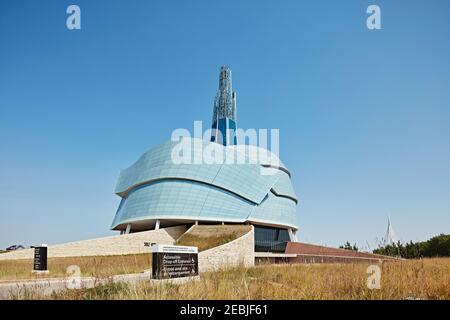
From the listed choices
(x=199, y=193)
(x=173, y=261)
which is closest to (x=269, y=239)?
(x=199, y=193)

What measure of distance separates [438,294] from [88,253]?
3718cm

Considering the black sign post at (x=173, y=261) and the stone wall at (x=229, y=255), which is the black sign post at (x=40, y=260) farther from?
the black sign post at (x=173, y=261)

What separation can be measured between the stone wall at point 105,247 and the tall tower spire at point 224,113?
95.5 ft

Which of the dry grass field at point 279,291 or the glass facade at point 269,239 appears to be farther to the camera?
the glass facade at point 269,239

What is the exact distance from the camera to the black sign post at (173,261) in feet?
40.3

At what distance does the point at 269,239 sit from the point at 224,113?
92.2 ft

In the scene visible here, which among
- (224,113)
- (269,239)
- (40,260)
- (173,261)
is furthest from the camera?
(224,113)

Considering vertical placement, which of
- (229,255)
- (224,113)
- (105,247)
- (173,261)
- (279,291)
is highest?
(224,113)

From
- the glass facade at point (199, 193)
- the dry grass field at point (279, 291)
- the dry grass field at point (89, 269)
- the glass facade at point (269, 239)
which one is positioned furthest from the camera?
the glass facade at point (269, 239)

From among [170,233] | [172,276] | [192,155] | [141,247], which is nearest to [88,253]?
[141,247]

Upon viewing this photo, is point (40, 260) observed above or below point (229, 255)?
above

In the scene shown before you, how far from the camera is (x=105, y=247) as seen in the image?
39281 mm

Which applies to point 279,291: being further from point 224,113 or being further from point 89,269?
point 224,113

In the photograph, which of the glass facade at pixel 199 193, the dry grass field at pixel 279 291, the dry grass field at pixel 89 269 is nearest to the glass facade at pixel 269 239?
the glass facade at pixel 199 193
